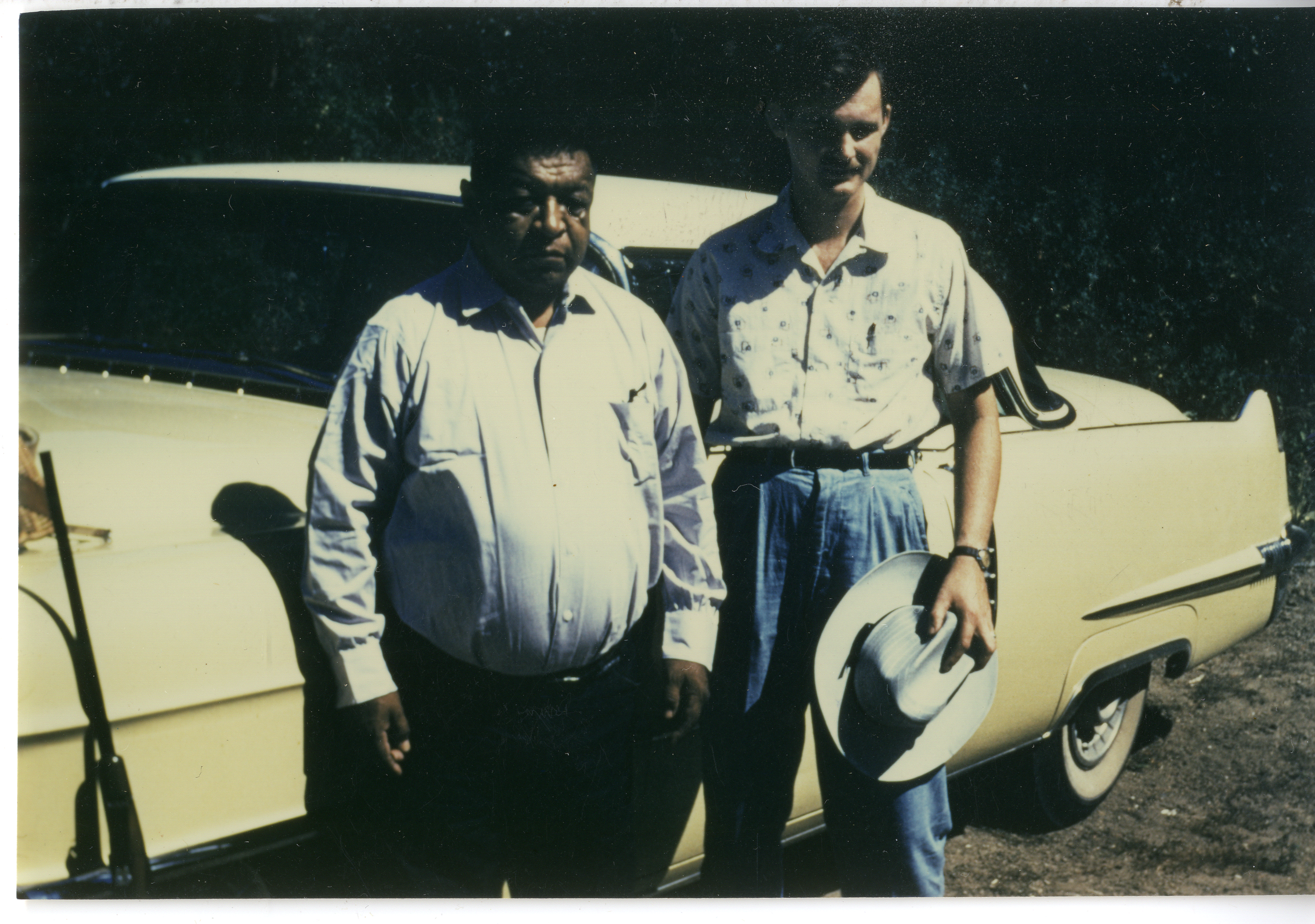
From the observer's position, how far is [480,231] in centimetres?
171

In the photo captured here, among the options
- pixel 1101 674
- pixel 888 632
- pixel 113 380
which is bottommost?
pixel 1101 674

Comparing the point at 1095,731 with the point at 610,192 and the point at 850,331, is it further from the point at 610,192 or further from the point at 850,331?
the point at 610,192

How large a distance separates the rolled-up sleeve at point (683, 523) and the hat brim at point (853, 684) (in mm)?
267

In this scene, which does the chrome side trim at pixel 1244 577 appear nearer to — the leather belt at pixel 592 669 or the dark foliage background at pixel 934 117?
the dark foliage background at pixel 934 117

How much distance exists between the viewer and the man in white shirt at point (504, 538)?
1.62 metres

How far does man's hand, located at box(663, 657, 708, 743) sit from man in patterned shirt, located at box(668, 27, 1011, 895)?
14 centimetres

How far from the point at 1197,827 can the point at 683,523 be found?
1.80 meters

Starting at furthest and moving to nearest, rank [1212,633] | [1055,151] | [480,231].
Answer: [1212,633] < [1055,151] < [480,231]

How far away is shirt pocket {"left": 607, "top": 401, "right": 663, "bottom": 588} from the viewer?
70.2 inches

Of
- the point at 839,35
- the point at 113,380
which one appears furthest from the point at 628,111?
the point at 113,380

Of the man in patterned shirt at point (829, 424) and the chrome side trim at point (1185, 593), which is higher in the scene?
the man in patterned shirt at point (829, 424)

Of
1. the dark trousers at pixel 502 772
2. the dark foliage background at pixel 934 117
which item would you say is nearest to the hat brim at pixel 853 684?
the dark trousers at pixel 502 772

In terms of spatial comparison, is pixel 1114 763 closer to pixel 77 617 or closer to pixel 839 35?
pixel 839 35

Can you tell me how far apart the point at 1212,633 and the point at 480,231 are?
246 centimetres
